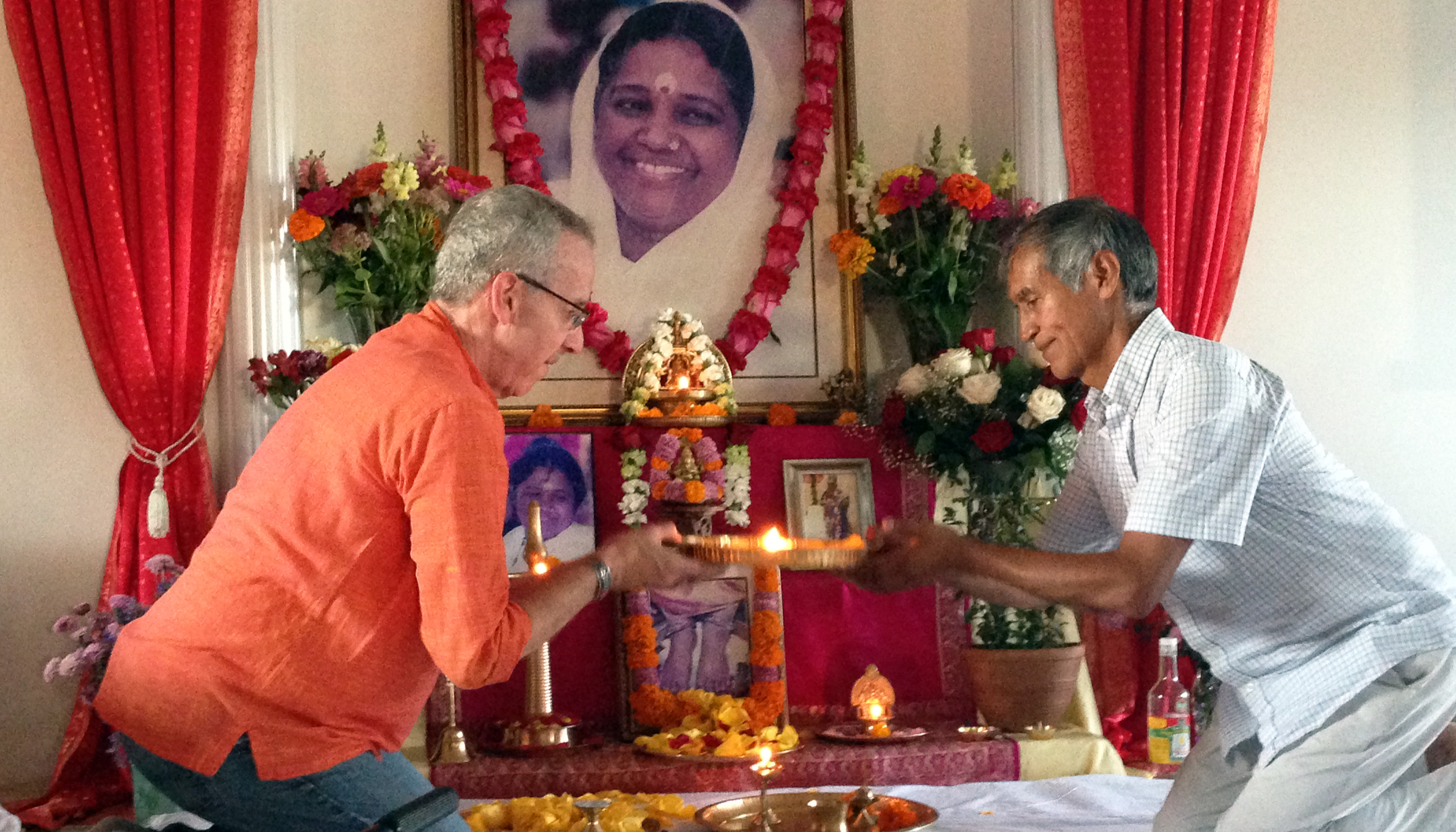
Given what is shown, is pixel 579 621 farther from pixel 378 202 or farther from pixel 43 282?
pixel 43 282

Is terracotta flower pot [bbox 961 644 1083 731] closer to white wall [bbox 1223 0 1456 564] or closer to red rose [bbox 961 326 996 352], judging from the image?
red rose [bbox 961 326 996 352]

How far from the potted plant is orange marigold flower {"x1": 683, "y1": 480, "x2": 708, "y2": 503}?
2.23 feet

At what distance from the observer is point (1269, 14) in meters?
5.21

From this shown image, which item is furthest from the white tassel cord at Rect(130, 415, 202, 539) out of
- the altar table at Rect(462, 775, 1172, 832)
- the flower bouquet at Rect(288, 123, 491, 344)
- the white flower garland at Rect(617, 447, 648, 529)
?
the altar table at Rect(462, 775, 1172, 832)

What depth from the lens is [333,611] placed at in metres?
2.05

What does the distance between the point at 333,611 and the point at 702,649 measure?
2.73 meters

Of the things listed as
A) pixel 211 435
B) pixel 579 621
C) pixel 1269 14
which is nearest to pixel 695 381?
pixel 579 621

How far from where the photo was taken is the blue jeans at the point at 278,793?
6.73 ft

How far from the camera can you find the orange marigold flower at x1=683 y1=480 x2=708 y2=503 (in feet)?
15.3

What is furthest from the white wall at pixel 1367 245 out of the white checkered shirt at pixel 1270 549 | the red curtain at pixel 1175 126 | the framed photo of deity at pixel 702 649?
the white checkered shirt at pixel 1270 549

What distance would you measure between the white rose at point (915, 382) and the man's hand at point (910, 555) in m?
2.07

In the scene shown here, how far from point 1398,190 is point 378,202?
4.02 meters

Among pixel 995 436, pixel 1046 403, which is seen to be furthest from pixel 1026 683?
pixel 1046 403

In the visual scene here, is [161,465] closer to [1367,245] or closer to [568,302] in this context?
[568,302]
